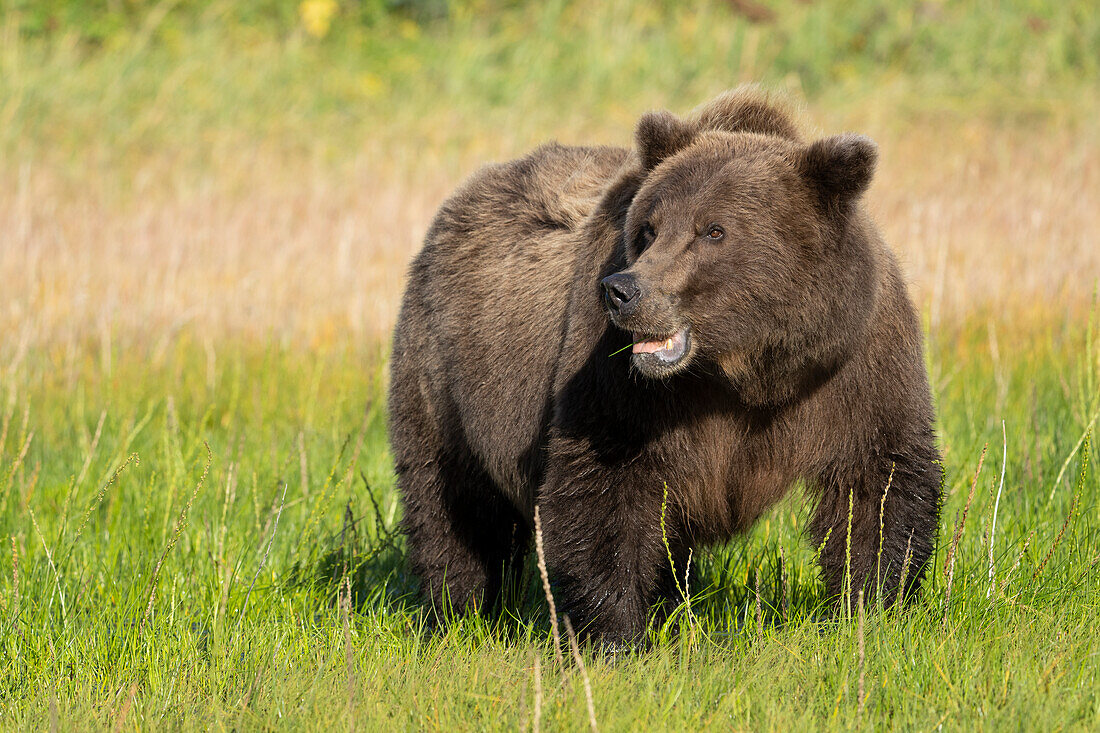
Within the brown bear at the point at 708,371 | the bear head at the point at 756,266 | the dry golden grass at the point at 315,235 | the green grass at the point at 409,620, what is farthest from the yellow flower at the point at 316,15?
the bear head at the point at 756,266

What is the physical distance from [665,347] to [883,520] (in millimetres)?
1085

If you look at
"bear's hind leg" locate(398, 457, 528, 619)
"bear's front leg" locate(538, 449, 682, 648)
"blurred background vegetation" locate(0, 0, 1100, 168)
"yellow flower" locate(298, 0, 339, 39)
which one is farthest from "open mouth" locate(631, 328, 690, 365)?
"yellow flower" locate(298, 0, 339, 39)

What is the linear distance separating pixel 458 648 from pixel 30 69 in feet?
44.5

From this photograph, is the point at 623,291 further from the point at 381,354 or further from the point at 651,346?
the point at 381,354

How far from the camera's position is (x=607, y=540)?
13.8 feet

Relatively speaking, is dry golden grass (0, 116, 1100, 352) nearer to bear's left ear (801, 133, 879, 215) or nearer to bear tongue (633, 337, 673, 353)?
bear's left ear (801, 133, 879, 215)

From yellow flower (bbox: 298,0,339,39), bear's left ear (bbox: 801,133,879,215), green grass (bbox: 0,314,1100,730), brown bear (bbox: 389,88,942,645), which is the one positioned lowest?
green grass (bbox: 0,314,1100,730)

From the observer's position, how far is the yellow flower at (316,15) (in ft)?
61.7

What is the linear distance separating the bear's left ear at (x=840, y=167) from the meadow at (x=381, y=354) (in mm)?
709

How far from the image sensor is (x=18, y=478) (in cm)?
643

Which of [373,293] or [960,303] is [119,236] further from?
[960,303]

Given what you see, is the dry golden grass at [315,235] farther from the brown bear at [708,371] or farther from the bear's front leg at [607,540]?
the bear's front leg at [607,540]

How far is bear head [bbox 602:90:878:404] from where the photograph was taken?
3.87m

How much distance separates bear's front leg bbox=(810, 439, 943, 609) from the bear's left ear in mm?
935
